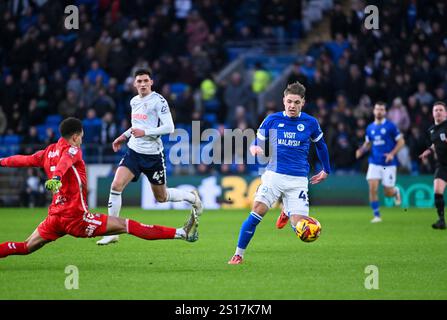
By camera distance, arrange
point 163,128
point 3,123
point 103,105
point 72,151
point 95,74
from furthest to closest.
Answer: point 95,74 < point 3,123 < point 103,105 < point 163,128 < point 72,151

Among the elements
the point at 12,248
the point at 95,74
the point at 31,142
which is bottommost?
the point at 12,248

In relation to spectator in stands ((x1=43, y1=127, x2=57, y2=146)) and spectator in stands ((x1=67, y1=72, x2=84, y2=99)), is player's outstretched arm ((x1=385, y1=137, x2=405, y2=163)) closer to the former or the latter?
spectator in stands ((x1=43, y1=127, x2=57, y2=146))

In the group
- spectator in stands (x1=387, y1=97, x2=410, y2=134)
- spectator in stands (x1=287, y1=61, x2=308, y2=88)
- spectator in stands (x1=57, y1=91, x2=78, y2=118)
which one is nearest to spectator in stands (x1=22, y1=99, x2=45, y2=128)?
spectator in stands (x1=57, y1=91, x2=78, y2=118)

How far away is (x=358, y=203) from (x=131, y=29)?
9313 millimetres

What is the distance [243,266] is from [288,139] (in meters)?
1.58

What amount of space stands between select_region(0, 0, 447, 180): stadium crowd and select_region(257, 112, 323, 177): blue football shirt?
1247cm

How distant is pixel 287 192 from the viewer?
10625 mm

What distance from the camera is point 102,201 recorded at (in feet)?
77.0

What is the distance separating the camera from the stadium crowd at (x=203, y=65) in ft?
77.8

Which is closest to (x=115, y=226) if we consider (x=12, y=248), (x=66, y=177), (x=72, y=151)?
(x=66, y=177)

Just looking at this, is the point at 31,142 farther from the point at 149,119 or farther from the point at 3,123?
the point at 149,119

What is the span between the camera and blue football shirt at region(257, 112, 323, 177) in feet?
35.1

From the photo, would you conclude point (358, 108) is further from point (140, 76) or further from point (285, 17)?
point (140, 76)
